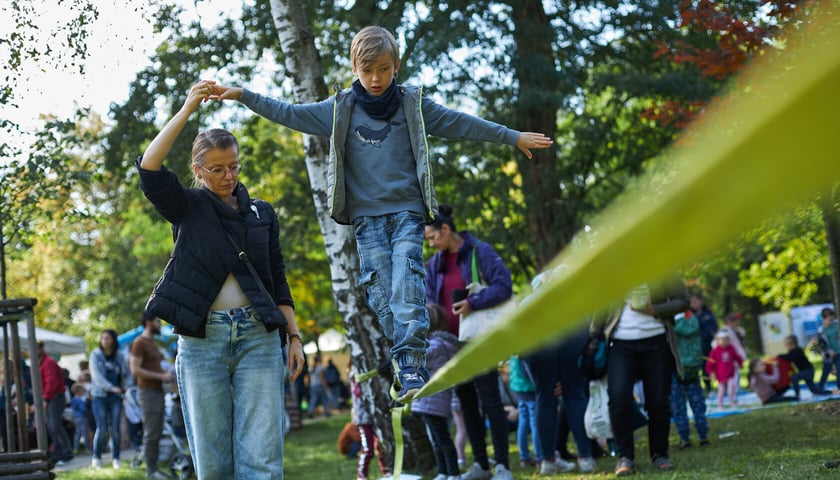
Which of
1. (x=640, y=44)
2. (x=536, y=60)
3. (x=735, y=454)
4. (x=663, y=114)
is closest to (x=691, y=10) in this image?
(x=663, y=114)

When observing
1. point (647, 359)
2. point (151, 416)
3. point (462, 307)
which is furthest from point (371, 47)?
point (151, 416)

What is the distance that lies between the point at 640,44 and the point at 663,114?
9.87 ft

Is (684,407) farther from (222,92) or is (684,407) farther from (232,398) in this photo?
(222,92)

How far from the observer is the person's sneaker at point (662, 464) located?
25.1 ft

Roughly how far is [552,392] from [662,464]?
48.4 inches

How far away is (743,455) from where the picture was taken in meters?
8.17

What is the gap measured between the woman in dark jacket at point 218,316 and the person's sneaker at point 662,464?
449cm

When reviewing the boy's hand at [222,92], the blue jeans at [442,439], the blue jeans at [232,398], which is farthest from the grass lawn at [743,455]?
the boy's hand at [222,92]

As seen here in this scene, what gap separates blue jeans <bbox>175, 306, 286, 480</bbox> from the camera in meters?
4.05

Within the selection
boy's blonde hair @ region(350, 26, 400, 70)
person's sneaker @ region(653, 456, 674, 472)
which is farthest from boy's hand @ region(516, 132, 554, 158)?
person's sneaker @ region(653, 456, 674, 472)

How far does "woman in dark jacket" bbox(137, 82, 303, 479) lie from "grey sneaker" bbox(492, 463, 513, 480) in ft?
11.7

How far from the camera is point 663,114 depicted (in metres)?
13.9

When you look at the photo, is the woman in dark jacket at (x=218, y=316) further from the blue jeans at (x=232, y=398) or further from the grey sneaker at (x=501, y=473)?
the grey sneaker at (x=501, y=473)

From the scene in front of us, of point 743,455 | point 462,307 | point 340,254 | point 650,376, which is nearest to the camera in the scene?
point 462,307
